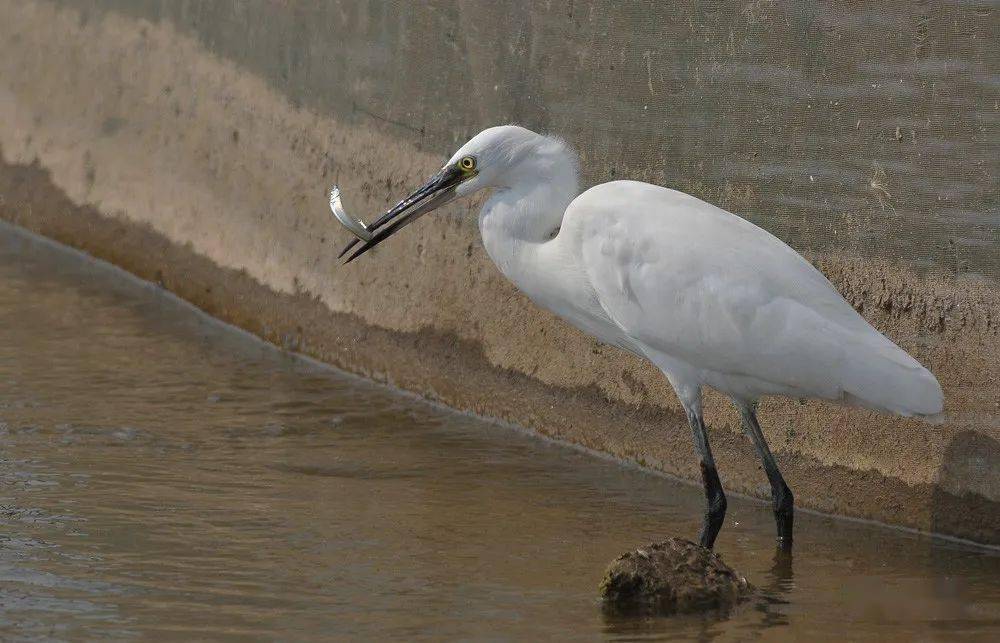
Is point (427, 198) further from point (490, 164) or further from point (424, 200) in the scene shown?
point (490, 164)

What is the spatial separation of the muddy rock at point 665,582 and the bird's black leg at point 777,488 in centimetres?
77

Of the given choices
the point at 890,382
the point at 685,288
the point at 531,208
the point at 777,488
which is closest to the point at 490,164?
the point at 531,208

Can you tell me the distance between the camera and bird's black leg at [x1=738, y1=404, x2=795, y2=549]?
4.83 m

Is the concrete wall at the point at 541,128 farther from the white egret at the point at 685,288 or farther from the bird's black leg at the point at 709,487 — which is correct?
the bird's black leg at the point at 709,487

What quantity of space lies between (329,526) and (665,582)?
1177mm

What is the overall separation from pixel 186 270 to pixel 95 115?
1.10m

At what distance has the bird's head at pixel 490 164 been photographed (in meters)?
5.05

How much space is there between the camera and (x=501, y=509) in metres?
5.09

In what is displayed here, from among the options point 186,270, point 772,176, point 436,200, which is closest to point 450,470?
point 436,200

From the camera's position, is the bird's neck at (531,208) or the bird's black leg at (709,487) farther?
the bird's neck at (531,208)

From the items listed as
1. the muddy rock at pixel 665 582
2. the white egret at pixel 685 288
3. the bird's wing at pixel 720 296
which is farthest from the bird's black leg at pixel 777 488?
the muddy rock at pixel 665 582

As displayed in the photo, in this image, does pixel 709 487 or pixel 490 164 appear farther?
pixel 490 164

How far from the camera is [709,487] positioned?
4.86m

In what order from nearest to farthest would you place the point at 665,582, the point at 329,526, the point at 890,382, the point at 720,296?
1. the point at 665,582
2. the point at 890,382
3. the point at 720,296
4. the point at 329,526
